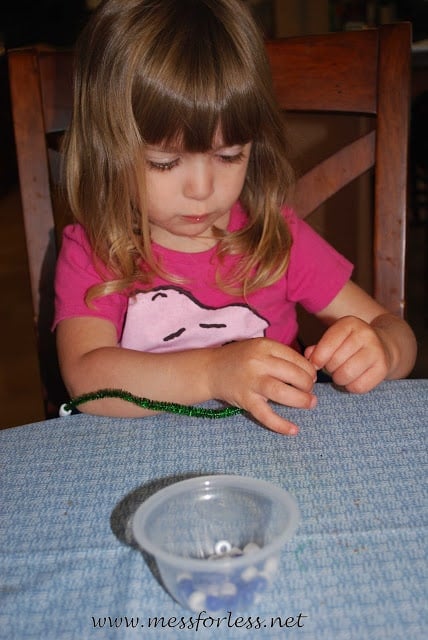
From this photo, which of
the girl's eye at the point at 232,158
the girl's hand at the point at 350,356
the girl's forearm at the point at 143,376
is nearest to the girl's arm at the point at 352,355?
the girl's hand at the point at 350,356

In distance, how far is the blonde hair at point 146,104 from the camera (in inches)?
31.2

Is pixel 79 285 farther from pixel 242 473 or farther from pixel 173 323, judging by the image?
pixel 242 473

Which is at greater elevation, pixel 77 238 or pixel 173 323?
pixel 77 238

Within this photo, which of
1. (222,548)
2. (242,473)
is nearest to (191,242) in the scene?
(242,473)

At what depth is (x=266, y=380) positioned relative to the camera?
0.67 m

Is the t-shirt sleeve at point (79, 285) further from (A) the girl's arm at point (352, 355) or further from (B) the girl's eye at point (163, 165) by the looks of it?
(A) the girl's arm at point (352, 355)

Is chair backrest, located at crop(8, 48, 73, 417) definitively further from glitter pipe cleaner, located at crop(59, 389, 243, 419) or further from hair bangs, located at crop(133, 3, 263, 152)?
glitter pipe cleaner, located at crop(59, 389, 243, 419)

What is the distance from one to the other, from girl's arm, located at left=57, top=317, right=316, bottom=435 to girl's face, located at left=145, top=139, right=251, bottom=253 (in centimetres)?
15

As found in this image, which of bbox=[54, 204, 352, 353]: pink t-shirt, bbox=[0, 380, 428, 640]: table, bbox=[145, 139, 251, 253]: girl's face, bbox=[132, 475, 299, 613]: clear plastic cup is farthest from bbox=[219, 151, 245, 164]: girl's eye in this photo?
bbox=[132, 475, 299, 613]: clear plastic cup

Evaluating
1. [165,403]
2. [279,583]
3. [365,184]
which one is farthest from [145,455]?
[365,184]

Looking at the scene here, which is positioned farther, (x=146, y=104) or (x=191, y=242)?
(x=191, y=242)

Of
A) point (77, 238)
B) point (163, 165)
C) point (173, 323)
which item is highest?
point (163, 165)

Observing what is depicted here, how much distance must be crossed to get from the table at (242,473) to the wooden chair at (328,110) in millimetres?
300

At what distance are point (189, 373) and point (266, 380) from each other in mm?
109
